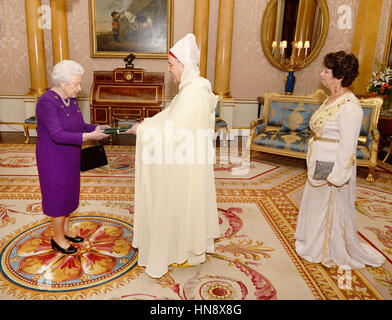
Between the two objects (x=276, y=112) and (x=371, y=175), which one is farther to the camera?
(x=276, y=112)

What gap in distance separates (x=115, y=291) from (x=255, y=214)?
1.91 metres

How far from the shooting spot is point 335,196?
8.42 ft

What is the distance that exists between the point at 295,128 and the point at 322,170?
3.37 m

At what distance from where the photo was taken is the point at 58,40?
6.93 m

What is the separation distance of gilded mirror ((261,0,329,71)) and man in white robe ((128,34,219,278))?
566cm

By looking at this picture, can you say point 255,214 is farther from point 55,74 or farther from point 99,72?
point 99,72

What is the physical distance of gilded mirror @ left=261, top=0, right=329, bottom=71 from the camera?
724 centimetres

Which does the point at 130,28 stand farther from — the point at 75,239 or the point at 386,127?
the point at 386,127

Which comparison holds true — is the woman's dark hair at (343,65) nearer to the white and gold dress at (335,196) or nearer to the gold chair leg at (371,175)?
the white and gold dress at (335,196)

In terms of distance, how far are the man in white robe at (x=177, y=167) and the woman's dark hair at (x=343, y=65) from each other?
3.09 ft

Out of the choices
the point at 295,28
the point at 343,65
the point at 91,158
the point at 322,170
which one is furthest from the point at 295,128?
the point at 91,158

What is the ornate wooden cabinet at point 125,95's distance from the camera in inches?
252

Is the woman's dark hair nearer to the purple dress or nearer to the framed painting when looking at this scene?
the purple dress

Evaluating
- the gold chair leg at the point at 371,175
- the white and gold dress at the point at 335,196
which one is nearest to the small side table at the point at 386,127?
the gold chair leg at the point at 371,175
